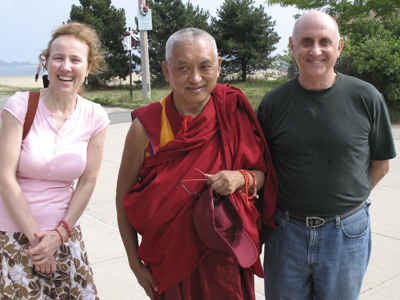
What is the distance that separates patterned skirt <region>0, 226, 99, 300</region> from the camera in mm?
2123

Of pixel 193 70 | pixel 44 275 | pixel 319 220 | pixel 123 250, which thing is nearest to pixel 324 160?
pixel 319 220

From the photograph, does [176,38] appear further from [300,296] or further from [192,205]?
[300,296]

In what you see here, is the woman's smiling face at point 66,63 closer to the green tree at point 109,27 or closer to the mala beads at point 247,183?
the mala beads at point 247,183

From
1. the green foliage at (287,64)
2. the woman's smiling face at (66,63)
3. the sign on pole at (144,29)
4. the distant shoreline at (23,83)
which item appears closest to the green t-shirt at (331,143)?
the woman's smiling face at (66,63)

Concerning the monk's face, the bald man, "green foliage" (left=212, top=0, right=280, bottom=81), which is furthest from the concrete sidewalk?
"green foliage" (left=212, top=0, right=280, bottom=81)

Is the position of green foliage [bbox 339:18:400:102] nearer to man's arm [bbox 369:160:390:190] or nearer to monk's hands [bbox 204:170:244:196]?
man's arm [bbox 369:160:390:190]

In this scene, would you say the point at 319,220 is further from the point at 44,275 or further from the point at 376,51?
the point at 376,51

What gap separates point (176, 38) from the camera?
2029mm

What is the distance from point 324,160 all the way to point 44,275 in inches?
60.8

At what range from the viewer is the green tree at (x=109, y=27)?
24172 mm

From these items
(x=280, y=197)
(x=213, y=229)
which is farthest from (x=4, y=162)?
(x=280, y=197)

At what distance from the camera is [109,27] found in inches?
1007

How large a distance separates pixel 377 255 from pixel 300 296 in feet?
6.10

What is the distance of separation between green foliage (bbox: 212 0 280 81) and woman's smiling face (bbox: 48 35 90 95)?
25.8m
